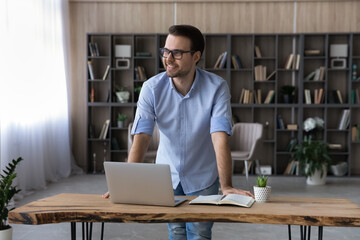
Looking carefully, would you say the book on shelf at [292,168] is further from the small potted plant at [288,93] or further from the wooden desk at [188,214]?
the wooden desk at [188,214]

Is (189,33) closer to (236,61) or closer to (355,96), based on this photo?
(236,61)

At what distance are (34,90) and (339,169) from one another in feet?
16.3

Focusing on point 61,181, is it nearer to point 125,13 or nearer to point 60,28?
point 60,28

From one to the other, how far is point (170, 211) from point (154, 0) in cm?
655

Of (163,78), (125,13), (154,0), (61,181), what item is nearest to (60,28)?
(125,13)

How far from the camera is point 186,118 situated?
7.81 feet

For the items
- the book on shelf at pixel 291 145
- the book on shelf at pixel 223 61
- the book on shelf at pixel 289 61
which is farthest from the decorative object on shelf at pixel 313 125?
the book on shelf at pixel 223 61

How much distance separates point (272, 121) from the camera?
801cm

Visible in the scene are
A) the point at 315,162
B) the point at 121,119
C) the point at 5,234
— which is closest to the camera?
the point at 5,234

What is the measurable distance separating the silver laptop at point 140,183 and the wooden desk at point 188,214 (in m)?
0.04

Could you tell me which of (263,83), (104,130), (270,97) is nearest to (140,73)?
(104,130)

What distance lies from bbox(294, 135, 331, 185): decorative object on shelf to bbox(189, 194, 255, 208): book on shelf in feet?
16.0

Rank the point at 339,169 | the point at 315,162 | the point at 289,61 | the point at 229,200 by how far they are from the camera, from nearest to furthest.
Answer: the point at 229,200, the point at 315,162, the point at 339,169, the point at 289,61

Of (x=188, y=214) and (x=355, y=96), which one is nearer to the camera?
(x=188, y=214)
